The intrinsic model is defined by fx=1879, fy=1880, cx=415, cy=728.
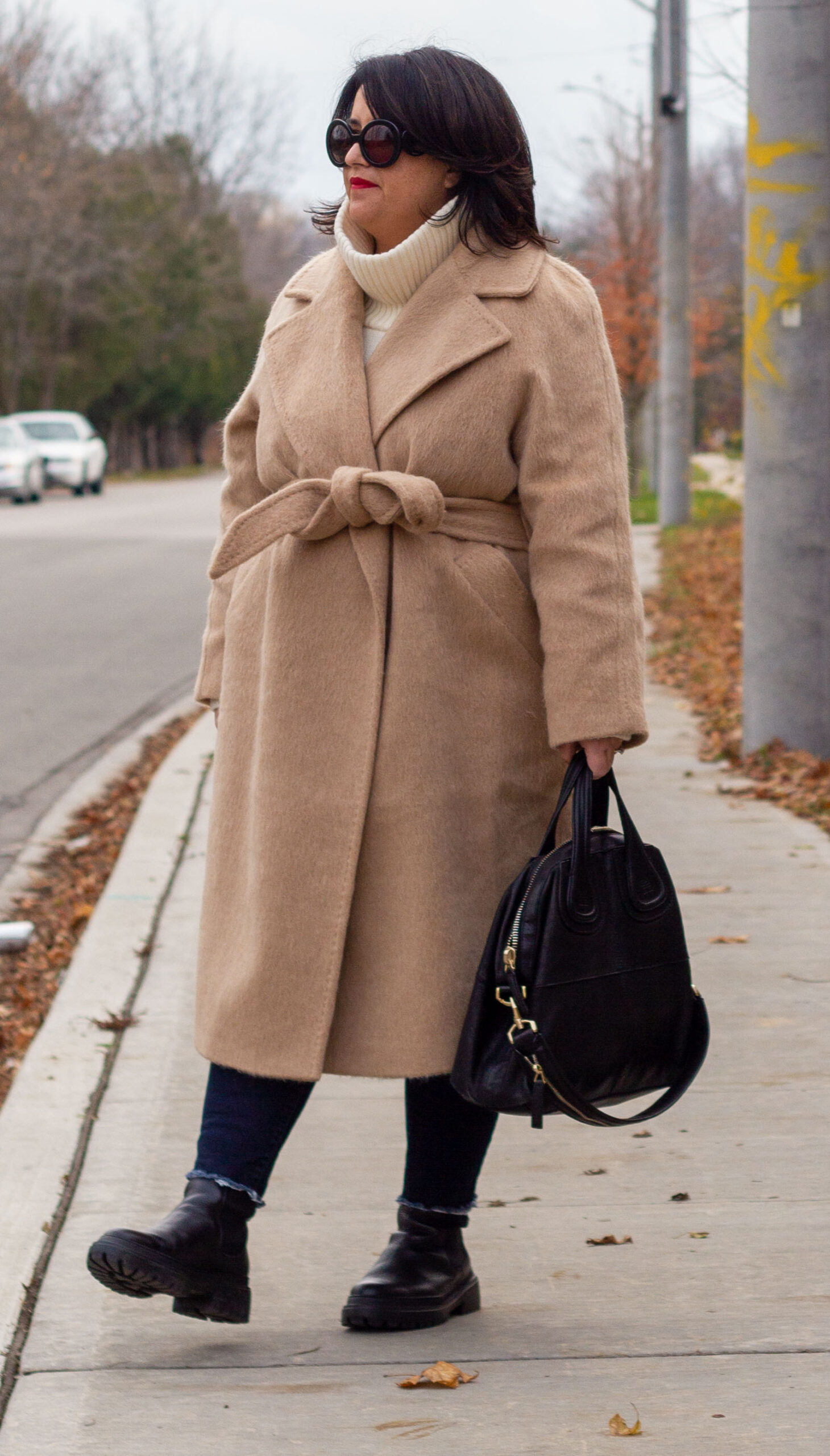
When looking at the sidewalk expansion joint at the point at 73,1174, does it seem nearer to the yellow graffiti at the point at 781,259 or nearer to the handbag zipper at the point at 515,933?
the handbag zipper at the point at 515,933

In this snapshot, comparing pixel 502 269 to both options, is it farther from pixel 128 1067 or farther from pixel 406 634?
pixel 128 1067

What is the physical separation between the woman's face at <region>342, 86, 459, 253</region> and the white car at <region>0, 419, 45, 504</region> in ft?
94.6

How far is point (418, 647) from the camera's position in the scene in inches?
Result: 110

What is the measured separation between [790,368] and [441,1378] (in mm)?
5406

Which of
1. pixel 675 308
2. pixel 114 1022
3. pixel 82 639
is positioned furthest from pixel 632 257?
pixel 114 1022

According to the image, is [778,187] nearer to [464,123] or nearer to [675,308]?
[464,123]

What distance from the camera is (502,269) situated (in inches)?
112

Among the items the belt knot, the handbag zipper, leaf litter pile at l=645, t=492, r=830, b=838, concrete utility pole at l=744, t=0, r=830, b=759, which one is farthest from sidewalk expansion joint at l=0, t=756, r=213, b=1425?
concrete utility pole at l=744, t=0, r=830, b=759

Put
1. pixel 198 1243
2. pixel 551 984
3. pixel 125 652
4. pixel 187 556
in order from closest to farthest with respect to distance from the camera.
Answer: pixel 551 984
pixel 198 1243
pixel 125 652
pixel 187 556

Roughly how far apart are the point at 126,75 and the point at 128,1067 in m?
51.8

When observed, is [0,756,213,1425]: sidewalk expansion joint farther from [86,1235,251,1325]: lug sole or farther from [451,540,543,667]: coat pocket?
[451,540,543,667]: coat pocket

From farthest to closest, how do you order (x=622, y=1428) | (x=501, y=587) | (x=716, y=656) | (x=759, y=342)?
(x=716, y=656)
(x=759, y=342)
(x=501, y=587)
(x=622, y=1428)

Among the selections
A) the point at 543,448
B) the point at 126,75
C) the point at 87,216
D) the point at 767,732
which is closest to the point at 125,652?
the point at 767,732

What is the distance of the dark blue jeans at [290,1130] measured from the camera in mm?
2885
